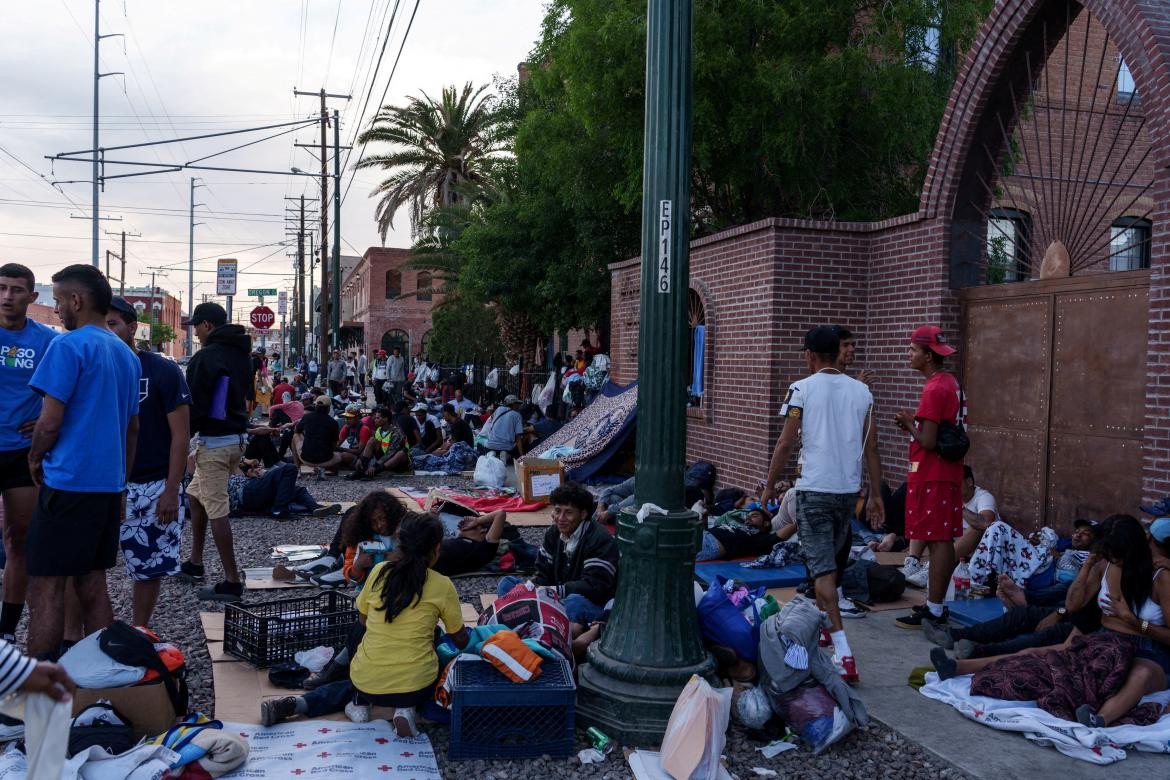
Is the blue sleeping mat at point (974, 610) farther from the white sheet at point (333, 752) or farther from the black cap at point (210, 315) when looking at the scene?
the black cap at point (210, 315)

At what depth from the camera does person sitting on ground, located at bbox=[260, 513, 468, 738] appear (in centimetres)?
455

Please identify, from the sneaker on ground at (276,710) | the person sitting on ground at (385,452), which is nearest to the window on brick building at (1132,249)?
the person sitting on ground at (385,452)

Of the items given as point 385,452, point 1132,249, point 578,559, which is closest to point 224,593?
point 578,559

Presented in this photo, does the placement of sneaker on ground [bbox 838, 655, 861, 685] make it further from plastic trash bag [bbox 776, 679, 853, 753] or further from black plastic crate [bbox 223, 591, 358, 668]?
black plastic crate [bbox 223, 591, 358, 668]

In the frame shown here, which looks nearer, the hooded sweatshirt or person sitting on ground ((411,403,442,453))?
the hooded sweatshirt

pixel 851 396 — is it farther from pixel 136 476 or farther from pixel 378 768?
pixel 136 476

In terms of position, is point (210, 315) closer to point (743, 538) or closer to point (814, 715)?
point (743, 538)

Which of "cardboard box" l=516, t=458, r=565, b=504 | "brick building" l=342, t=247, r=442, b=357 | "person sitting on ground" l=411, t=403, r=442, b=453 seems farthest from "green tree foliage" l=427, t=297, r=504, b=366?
"brick building" l=342, t=247, r=442, b=357

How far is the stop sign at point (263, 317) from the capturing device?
22.0 meters

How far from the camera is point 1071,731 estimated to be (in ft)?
14.8

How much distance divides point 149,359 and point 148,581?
4.57ft

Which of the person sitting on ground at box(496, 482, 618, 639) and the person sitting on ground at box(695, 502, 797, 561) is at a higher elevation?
the person sitting on ground at box(496, 482, 618, 639)

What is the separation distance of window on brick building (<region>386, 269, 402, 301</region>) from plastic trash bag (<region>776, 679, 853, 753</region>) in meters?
47.9

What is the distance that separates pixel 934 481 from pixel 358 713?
13.0ft
